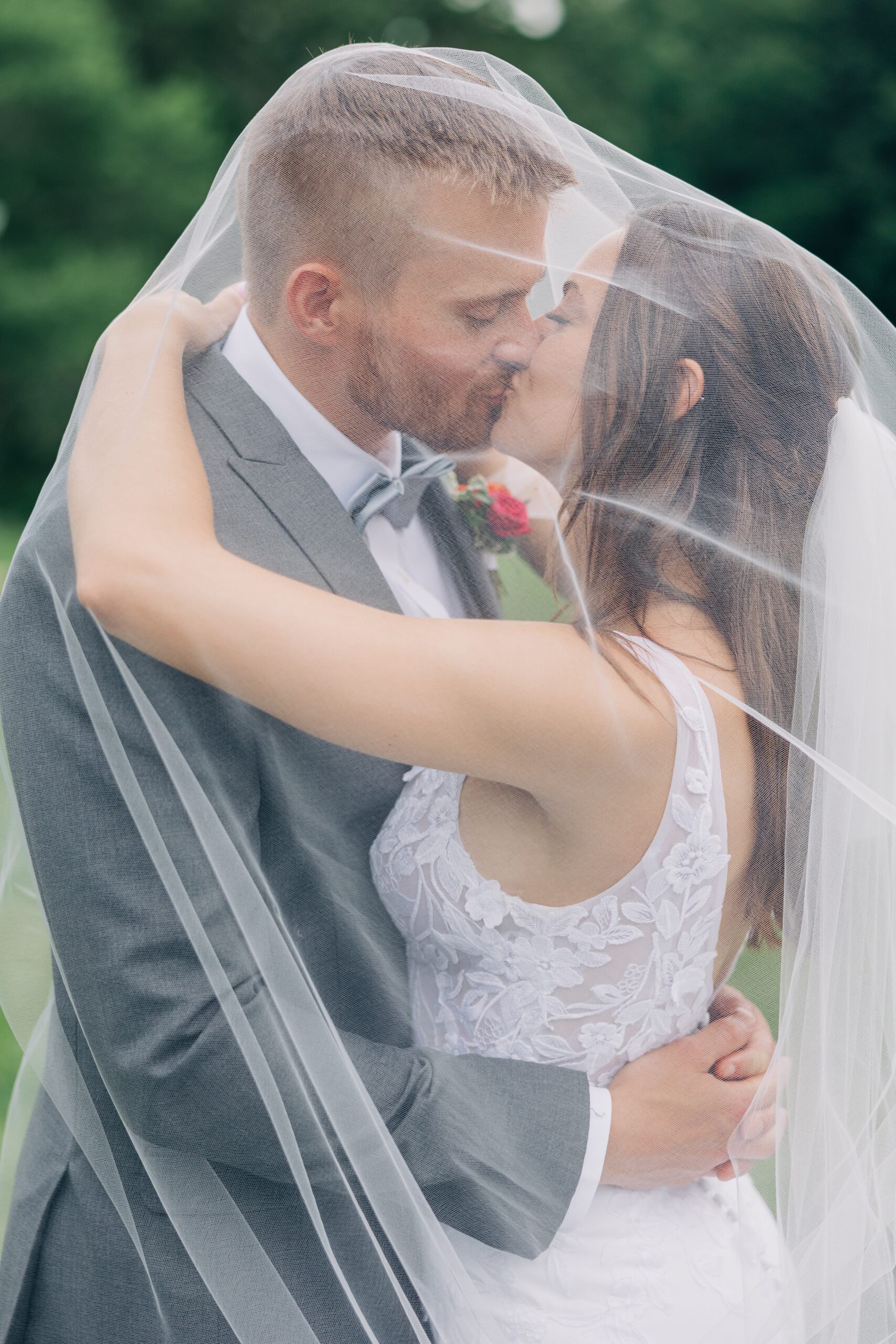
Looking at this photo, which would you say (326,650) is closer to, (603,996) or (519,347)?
(519,347)

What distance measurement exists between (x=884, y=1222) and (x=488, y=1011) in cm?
57

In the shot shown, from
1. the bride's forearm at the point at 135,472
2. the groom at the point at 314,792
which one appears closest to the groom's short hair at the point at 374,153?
the groom at the point at 314,792

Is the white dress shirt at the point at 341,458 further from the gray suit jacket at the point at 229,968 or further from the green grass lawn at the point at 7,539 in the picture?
the green grass lawn at the point at 7,539

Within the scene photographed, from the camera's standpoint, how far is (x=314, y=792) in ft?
5.26

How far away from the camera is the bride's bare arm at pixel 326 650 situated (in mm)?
1405

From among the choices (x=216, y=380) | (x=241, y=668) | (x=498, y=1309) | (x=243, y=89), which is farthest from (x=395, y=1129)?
(x=243, y=89)

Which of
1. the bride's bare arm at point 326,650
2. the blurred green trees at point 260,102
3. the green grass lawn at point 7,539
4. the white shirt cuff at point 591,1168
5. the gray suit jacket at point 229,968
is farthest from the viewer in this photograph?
the blurred green trees at point 260,102

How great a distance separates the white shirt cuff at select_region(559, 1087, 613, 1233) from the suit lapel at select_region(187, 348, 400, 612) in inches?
28.6

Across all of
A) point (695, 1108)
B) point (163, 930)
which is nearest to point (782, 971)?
point (695, 1108)

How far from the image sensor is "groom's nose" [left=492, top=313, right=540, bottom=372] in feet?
5.08

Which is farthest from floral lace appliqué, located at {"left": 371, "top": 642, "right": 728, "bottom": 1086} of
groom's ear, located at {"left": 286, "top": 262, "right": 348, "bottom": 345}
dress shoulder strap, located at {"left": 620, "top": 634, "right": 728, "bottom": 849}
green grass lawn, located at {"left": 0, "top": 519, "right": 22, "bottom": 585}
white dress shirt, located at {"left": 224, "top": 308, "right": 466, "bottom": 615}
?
green grass lawn, located at {"left": 0, "top": 519, "right": 22, "bottom": 585}

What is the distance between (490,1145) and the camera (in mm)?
1565

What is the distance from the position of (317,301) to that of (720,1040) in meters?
1.13

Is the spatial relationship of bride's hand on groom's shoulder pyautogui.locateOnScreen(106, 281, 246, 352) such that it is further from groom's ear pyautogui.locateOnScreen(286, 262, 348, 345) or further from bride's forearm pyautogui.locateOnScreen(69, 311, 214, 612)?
groom's ear pyautogui.locateOnScreen(286, 262, 348, 345)
